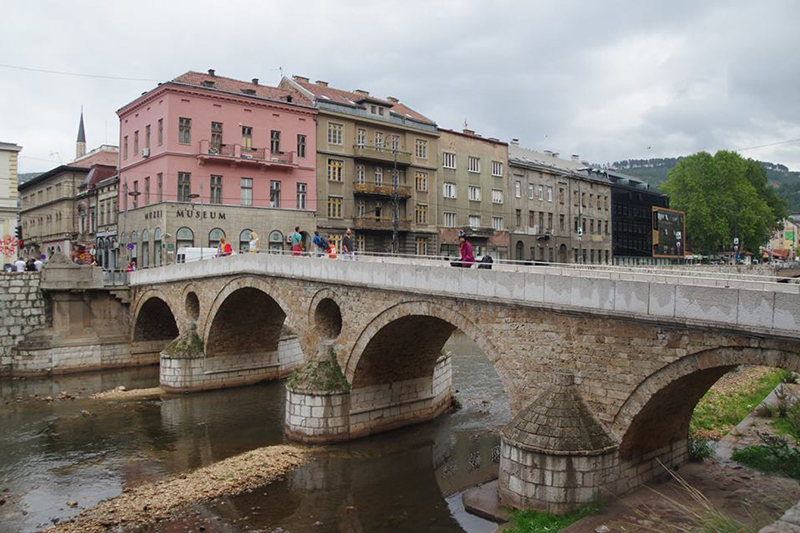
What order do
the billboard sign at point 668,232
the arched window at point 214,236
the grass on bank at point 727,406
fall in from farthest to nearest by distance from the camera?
the billboard sign at point 668,232
the arched window at point 214,236
the grass on bank at point 727,406

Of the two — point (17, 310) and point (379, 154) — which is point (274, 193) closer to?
point (379, 154)

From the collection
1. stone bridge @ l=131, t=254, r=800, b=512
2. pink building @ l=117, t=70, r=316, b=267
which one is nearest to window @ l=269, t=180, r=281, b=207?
pink building @ l=117, t=70, r=316, b=267

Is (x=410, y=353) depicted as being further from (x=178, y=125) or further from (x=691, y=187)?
(x=691, y=187)

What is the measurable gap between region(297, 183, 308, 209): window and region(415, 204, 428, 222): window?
7795 millimetres

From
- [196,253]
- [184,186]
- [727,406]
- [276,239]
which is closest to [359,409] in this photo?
[727,406]

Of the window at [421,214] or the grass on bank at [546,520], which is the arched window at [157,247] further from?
the grass on bank at [546,520]

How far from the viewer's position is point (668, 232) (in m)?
58.6

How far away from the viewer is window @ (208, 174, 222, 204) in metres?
34.0

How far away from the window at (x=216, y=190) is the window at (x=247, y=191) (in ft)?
4.27

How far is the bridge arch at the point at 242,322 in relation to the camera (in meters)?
23.9

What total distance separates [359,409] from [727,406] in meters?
10.4

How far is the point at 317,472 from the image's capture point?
51.7ft

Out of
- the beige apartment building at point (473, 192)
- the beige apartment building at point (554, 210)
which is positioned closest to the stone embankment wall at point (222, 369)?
the beige apartment building at point (473, 192)

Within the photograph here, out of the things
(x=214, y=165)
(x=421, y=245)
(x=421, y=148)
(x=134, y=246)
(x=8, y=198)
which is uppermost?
(x=421, y=148)
